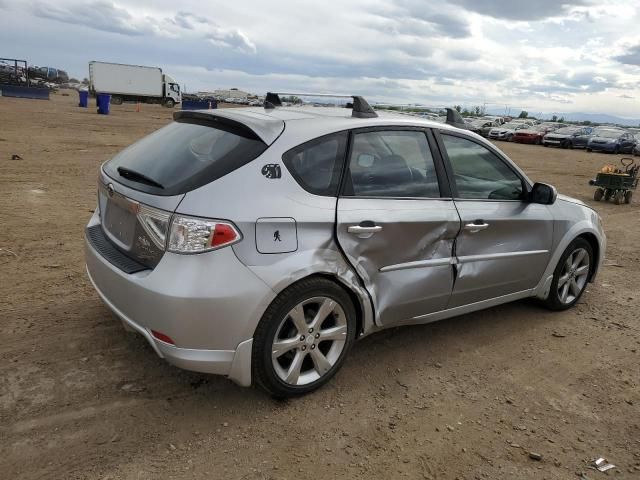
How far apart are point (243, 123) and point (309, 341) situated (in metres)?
1.35

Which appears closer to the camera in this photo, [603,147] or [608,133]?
[603,147]

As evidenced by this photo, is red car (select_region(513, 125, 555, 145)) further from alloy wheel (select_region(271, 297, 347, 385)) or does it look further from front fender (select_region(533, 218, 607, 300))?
alloy wheel (select_region(271, 297, 347, 385))

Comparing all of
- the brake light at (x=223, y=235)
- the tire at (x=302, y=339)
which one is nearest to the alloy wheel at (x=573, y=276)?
the tire at (x=302, y=339)

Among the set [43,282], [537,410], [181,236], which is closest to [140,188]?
[181,236]

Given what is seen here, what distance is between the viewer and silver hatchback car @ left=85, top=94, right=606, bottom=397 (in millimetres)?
2688

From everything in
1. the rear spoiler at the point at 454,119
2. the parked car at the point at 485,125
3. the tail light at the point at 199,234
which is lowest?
the tail light at the point at 199,234

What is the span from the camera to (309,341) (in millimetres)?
3062

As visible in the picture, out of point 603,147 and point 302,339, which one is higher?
point 603,147

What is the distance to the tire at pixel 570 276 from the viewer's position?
15.4 feet

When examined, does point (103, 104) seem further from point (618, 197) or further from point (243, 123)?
point (243, 123)

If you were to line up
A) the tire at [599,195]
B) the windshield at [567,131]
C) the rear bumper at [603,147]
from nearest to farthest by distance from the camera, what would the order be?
the tire at [599,195]
the rear bumper at [603,147]
the windshield at [567,131]

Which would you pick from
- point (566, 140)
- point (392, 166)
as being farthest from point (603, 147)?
point (392, 166)

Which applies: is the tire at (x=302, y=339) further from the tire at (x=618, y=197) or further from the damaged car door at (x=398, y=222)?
the tire at (x=618, y=197)

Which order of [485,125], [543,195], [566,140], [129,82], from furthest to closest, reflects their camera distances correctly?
[129,82] < [485,125] < [566,140] < [543,195]
